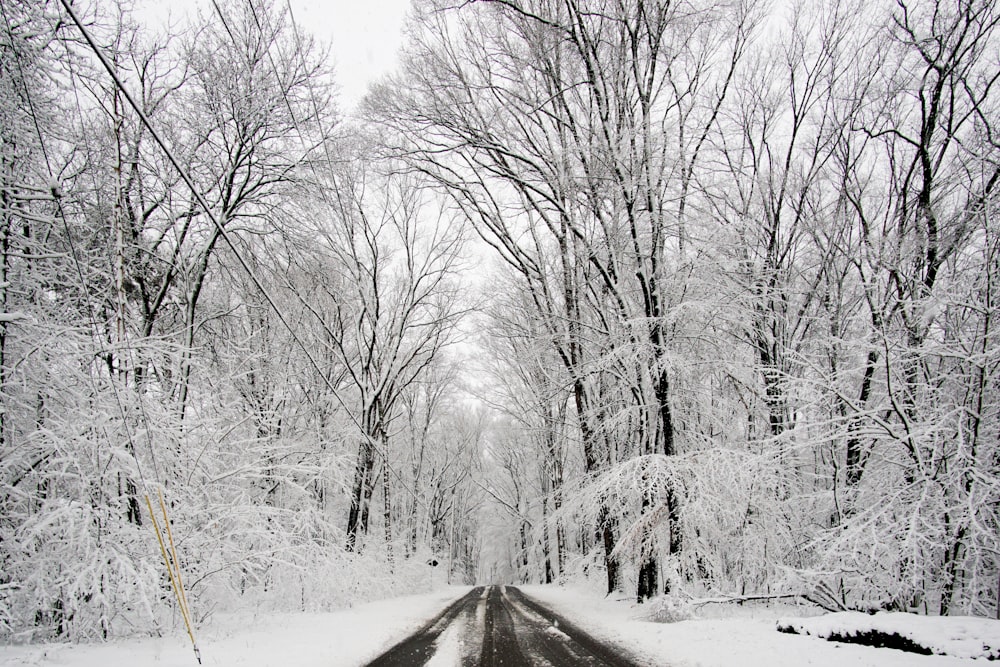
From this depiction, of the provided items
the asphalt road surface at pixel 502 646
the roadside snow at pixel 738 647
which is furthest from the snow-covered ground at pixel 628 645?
the asphalt road surface at pixel 502 646

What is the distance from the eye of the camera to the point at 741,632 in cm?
689

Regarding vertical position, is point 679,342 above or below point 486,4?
below

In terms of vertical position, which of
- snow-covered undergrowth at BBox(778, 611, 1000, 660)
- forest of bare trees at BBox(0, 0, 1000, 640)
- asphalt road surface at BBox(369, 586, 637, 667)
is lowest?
asphalt road surface at BBox(369, 586, 637, 667)

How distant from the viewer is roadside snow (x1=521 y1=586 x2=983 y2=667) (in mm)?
5262

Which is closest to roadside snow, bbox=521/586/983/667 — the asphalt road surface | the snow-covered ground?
the snow-covered ground

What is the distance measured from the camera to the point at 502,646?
721 cm

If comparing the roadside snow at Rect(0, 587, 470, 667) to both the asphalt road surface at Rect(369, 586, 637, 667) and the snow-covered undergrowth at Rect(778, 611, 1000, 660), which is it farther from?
the snow-covered undergrowth at Rect(778, 611, 1000, 660)

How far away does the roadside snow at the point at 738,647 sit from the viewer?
5.26m

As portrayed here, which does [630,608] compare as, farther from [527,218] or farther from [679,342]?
[527,218]

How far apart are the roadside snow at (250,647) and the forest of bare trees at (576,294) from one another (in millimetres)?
479

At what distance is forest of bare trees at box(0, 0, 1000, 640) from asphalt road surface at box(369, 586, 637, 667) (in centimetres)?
224

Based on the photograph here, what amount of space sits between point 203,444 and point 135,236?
502 cm

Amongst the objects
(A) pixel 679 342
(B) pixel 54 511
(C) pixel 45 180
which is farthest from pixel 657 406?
(C) pixel 45 180

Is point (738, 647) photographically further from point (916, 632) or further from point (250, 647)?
point (250, 647)
